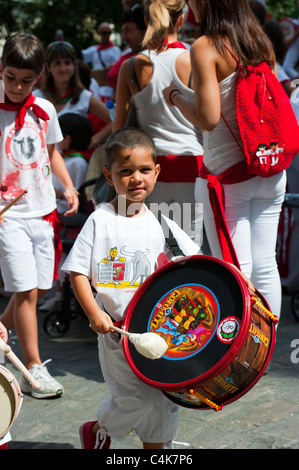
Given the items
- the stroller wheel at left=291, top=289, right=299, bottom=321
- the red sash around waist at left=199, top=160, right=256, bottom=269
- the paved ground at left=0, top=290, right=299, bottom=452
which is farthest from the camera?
the stroller wheel at left=291, top=289, right=299, bottom=321

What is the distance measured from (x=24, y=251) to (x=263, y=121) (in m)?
1.41

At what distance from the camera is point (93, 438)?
2.71m

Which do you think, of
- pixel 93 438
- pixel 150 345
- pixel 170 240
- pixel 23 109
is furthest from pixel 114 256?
pixel 23 109

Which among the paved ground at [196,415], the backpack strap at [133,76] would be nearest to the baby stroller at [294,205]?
the paved ground at [196,415]

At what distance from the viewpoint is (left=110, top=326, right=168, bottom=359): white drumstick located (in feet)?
7.14

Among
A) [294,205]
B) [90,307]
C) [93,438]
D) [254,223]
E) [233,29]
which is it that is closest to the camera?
[90,307]

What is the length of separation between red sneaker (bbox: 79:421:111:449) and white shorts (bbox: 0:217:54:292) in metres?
1.05

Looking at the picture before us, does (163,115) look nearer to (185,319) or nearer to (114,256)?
(114,256)

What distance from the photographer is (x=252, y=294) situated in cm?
227

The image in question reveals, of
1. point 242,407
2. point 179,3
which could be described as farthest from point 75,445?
point 179,3

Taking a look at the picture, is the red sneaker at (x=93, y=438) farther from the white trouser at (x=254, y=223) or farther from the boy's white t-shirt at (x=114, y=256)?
the white trouser at (x=254, y=223)

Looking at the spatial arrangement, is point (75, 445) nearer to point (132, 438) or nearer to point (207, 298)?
point (132, 438)

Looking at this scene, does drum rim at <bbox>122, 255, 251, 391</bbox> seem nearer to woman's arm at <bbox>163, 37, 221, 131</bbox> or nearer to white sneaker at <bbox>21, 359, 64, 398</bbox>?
woman's arm at <bbox>163, 37, 221, 131</bbox>

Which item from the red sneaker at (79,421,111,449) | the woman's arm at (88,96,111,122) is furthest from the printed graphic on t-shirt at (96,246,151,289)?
the woman's arm at (88,96,111,122)
